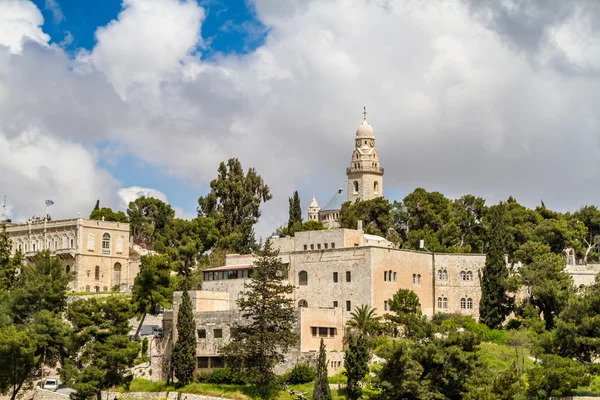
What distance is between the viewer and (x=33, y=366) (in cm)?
7094

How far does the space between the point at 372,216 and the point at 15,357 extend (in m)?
38.1

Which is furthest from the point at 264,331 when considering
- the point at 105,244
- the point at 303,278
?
the point at 105,244

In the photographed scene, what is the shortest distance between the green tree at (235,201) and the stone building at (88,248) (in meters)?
7.70

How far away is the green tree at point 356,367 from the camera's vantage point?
63128 mm

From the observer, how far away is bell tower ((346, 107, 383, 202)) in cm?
11388

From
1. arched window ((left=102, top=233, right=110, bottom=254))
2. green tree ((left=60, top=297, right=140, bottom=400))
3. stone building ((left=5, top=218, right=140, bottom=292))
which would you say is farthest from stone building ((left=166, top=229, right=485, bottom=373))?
arched window ((left=102, top=233, right=110, bottom=254))

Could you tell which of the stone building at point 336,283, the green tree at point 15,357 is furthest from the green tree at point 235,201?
the green tree at point 15,357

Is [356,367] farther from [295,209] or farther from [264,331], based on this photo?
[295,209]

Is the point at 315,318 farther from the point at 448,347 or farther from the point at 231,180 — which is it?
the point at 231,180

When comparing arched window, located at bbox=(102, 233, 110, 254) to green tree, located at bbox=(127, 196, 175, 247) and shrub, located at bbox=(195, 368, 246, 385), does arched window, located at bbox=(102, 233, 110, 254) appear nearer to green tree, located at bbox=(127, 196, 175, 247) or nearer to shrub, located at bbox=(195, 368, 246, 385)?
green tree, located at bbox=(127, 196, 175, 247)

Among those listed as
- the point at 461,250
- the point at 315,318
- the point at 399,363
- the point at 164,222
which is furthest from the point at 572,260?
the point at 164,222

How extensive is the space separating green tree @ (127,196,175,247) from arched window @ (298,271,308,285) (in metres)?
36.5

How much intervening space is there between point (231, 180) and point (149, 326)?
81.4 ft

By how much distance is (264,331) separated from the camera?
6612 cm
